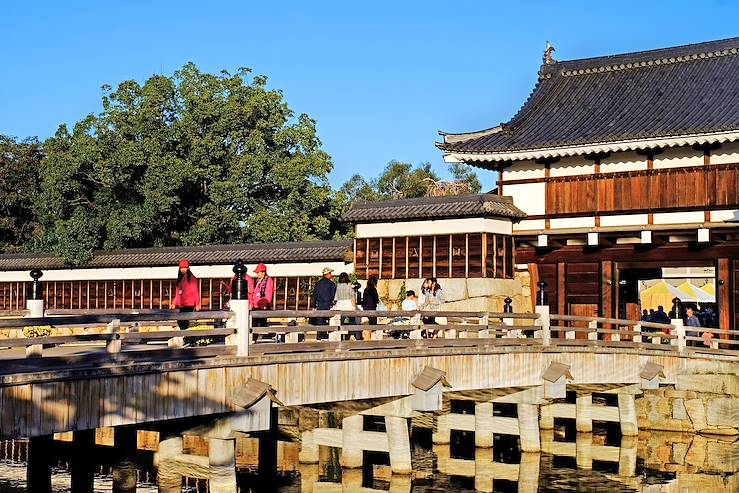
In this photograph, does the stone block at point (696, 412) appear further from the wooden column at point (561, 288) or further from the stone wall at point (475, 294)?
the wooden column at point (561, 288)

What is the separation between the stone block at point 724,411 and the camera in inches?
1120

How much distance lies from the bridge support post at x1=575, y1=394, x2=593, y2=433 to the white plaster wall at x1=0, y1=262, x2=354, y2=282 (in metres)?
11.5

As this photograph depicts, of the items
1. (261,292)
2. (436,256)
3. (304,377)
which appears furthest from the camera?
(436,256)

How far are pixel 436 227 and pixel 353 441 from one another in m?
14.5

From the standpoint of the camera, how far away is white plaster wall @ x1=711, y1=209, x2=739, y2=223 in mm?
33188

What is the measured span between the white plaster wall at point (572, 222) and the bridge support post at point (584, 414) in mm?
8305

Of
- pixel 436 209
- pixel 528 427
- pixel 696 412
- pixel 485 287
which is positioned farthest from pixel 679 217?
pixel 528 427

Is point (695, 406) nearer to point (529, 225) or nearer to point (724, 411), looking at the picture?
point (724, 411)

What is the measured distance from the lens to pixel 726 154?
33594 mm

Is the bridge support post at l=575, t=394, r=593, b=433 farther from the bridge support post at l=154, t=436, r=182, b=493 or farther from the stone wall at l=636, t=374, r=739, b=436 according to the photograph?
the bridge support post at l=154, t=436, r=182, b=493

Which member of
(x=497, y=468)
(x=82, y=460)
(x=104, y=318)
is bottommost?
(x=497, y=468)

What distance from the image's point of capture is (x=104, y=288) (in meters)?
44.0

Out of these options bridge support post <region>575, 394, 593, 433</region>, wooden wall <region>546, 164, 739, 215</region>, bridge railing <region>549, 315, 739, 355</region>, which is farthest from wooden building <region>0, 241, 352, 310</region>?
bridge support post <region>575, 394, 593, 433</region>

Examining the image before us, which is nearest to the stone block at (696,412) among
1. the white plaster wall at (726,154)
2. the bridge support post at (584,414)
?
the bridge support post at (584,414)
